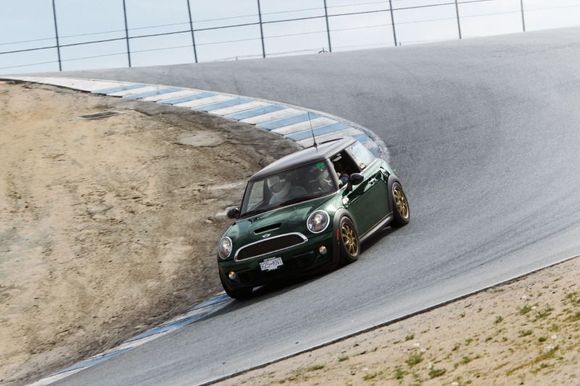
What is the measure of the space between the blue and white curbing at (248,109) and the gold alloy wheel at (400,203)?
4.77 m

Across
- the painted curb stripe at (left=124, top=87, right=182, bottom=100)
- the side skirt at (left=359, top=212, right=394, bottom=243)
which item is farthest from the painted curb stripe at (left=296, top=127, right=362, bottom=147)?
the painted curb stripe at (left=124, top=87, right=182, bottom=100)

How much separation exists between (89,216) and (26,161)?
4151mm

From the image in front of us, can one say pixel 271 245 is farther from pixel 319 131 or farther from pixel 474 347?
pixel 319 131

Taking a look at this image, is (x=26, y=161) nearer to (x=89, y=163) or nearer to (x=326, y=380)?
(x=89, y=163)

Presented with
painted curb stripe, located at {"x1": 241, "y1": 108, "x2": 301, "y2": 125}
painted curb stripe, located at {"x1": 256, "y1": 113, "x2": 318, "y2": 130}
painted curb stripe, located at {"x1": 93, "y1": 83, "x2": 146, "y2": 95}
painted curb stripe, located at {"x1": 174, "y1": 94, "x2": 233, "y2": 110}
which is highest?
painted curb stripe, located at {"x1": 93, "y1": 83, "x2": 146, "y2": 95}

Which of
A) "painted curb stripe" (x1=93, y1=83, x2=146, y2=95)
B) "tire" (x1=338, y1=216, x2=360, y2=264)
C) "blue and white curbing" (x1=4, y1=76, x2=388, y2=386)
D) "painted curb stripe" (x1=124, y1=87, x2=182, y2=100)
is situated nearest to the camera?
"tire" (x1=338, y1=216, x2=360, y2=264)

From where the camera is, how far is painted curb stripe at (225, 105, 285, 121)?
947 inches

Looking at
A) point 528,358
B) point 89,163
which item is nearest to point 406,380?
point 528,358

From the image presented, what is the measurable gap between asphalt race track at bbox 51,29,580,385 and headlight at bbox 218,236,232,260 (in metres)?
0.75

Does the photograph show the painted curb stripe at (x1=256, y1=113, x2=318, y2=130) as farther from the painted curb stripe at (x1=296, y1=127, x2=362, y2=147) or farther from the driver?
the driver

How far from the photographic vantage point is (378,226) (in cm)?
1355

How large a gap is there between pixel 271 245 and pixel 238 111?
12.6 m

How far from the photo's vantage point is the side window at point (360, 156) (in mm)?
14070

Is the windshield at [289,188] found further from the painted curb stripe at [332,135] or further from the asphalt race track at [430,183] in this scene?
the painted curb stripe at [332,135]
